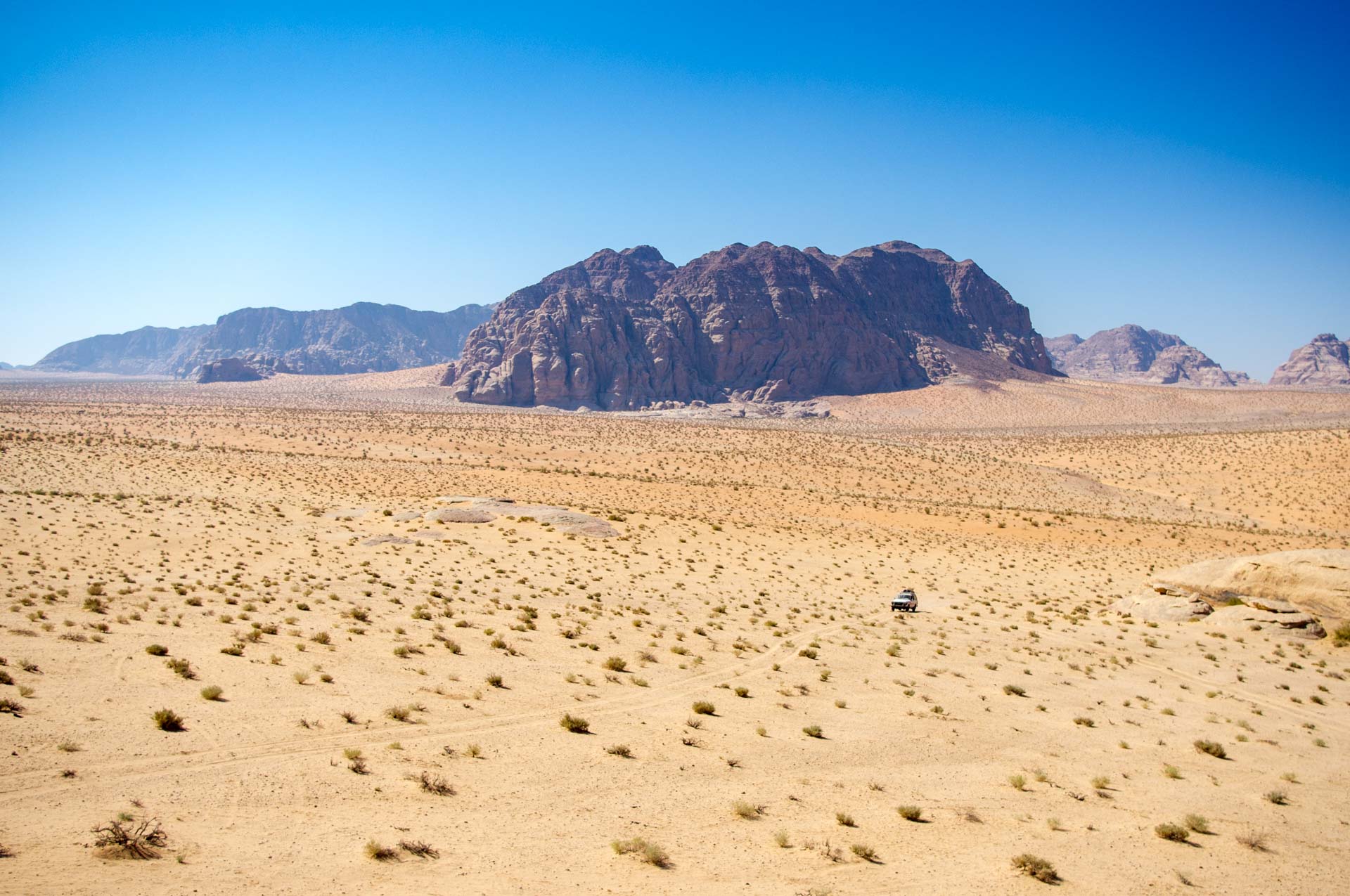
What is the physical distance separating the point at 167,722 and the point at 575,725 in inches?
224

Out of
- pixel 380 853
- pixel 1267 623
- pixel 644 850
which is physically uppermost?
pixel 380 853

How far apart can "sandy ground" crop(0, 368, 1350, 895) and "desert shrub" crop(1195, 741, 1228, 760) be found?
39cm

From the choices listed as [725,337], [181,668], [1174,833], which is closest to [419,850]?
[181,668]

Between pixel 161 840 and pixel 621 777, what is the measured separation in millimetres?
5335

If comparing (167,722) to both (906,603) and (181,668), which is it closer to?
(181,668)

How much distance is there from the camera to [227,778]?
957 cm

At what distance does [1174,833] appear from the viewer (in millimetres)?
10008

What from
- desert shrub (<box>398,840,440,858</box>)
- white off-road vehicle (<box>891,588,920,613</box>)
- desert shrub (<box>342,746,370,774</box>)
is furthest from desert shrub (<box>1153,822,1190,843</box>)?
white off-road vehicle (<box>891,588,920,613</box>)

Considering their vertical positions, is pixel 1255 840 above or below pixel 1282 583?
below

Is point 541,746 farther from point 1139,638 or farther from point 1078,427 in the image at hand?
point 1078,427

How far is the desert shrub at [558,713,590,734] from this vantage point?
12.3 m

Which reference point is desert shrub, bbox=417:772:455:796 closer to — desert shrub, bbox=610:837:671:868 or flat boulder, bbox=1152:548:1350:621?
desert shrub, bbox=610:837:671:868

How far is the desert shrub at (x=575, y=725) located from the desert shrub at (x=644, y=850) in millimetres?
3513

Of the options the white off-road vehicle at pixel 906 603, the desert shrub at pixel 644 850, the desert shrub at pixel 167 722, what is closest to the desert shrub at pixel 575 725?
the desert shrub at pixel 644 850
